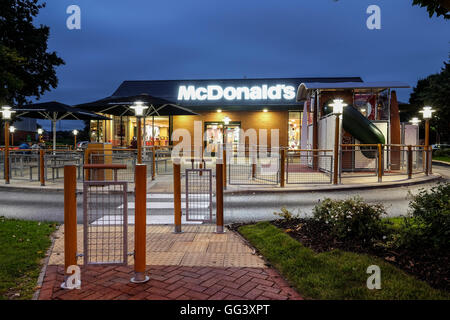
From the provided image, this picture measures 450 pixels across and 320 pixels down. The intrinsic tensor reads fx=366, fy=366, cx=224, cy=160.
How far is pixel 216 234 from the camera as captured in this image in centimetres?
612

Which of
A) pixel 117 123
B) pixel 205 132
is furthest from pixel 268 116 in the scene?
pixel 117 123

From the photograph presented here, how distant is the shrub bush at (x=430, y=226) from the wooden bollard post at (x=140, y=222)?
303 centimetres

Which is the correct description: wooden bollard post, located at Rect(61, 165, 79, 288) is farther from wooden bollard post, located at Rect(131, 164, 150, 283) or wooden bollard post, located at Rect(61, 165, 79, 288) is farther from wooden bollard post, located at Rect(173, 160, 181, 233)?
wooden bollard post, located at Rect(173, 160, 181, 233)

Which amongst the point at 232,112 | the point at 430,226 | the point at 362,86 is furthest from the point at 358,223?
the point at 232,112

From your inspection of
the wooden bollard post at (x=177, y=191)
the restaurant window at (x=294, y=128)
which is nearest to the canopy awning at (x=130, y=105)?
the wooden bollard post at (x=177, y=191)

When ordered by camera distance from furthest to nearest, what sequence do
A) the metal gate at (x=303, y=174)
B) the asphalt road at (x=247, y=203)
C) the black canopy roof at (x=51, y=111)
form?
the black canopy roof at (x=51, y=111)
the metal gate at (x=303, y=174)
the asphalt road at (x=247, y=203)

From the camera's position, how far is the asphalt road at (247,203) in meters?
8.00

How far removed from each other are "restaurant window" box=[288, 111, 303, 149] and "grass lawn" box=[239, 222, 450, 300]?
26364mm

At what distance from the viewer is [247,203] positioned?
9.60 metres

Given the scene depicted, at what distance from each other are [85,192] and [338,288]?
9.47ft

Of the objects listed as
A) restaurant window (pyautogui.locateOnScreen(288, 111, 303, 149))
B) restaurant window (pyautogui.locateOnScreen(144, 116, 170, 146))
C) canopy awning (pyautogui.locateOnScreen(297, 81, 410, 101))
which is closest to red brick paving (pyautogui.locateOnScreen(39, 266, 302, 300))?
canopy awning (pyautogui.locateOnScreen(297, 81, 410, 101))

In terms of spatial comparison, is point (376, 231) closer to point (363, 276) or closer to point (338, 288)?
point (363, 276)

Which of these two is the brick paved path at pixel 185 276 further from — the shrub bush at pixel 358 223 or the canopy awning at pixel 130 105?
the canopy awning at pixel 130 105
